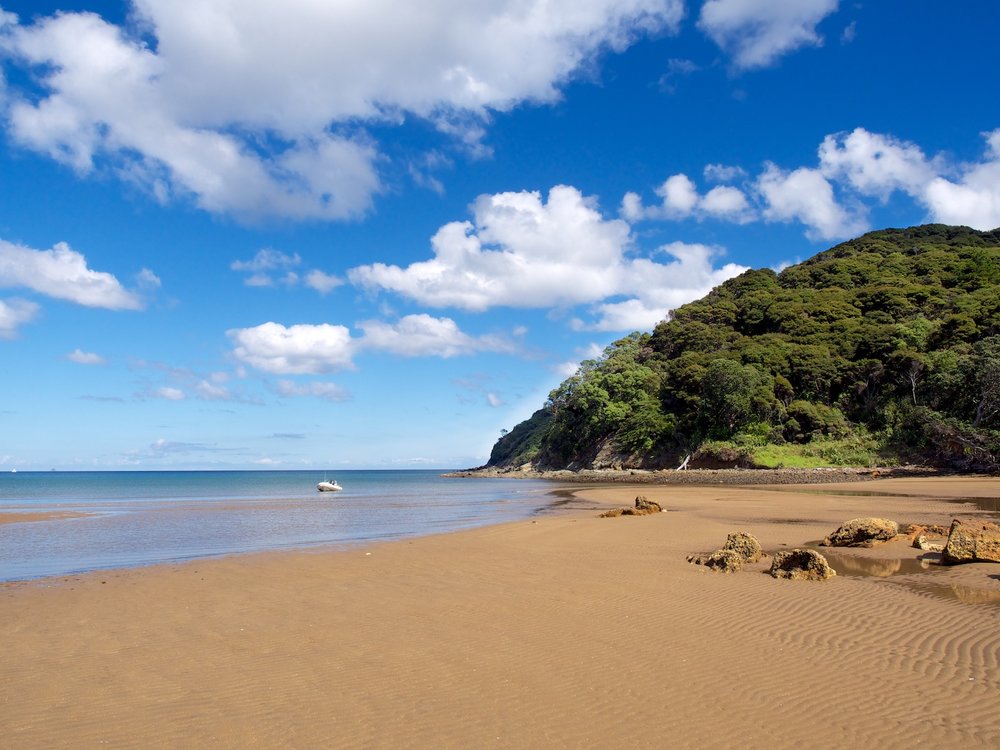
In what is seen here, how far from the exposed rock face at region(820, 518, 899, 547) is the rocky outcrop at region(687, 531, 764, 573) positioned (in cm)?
266

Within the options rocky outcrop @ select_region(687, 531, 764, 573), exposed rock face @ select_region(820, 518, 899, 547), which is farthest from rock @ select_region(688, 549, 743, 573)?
exposed rock face @ select_region(820, 518, 899, 547)

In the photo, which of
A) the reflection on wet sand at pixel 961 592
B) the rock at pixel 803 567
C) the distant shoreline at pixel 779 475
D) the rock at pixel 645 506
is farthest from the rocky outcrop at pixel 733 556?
the distant shoreline at pixel 779 475

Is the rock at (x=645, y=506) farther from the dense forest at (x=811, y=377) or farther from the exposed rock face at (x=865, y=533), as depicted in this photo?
the dense forest at (x=811, y=377)

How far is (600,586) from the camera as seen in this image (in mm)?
11609

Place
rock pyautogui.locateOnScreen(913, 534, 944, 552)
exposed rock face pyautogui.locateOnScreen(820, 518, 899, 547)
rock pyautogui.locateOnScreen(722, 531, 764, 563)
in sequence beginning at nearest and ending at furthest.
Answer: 1. rock pyautogui.locateOnScreen(722, 531, 764, 563)
2. rock pyautogui.locateOnScreen(913, 534, 944, 552)
3. exposed rock face pyautogui.locateOnScreen(820, 518, 899, 547)

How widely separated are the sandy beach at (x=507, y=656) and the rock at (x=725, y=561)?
0.30 metres

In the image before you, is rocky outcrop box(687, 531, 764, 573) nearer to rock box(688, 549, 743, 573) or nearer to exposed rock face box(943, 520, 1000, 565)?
rock box(688, 549, 743, 573)

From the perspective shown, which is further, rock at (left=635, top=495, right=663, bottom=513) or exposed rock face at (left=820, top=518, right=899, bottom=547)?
rock at (left=635, top=495, right=663, bottom=513)

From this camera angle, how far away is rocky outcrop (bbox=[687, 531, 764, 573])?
12.8 m

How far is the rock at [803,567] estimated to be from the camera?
11602 millimetres

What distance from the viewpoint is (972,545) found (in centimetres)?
1255

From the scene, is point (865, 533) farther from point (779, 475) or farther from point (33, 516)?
point (779, 475)

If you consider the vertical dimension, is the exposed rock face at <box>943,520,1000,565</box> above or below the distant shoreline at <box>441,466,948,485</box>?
above

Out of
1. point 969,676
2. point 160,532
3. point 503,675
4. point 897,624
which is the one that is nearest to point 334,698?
point 503,675
